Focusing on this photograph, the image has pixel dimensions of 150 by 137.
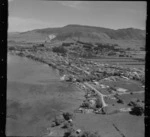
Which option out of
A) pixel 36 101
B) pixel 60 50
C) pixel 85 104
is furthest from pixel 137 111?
pixel 60 50

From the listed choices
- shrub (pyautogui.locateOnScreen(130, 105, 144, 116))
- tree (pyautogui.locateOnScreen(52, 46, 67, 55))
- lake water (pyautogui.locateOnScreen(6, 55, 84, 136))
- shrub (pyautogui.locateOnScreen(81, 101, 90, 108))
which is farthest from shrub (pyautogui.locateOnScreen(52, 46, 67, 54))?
shrub (pyautogui.locateOnScreen(130, 105, 144, 116))

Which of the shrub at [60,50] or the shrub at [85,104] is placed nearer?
the shrub at [85,104]

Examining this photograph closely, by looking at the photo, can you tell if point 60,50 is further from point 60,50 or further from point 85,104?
point 85,104

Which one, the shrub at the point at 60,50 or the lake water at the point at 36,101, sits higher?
the shrub at the point at 60,50

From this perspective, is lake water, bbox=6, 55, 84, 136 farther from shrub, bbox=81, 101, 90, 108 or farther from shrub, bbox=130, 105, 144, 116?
shrub, bbox=130, 105, 144, 116

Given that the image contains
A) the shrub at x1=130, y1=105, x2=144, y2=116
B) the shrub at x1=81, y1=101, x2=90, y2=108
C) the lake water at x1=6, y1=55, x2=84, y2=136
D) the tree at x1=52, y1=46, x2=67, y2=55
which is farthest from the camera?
the tree at x1=52, y1=46, x2=67, y2=55

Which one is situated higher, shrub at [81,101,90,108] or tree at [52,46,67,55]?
tree at [52,46,67,55]

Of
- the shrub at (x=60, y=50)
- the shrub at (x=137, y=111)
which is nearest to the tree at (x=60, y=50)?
the shrub at (x=60, y=50)

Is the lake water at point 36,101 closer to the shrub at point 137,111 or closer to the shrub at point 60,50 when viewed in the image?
the shrub at point 137,111
